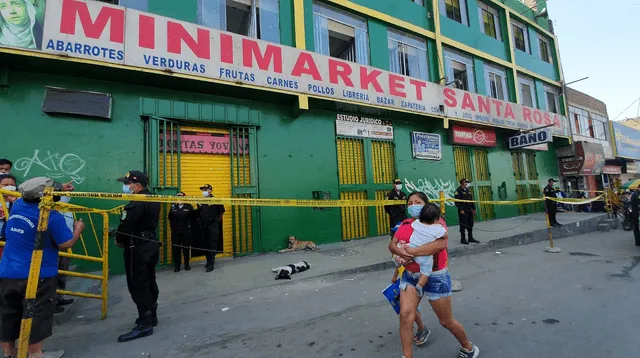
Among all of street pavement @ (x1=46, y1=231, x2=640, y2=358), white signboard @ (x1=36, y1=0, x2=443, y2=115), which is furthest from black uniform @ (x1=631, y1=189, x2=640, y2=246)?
white signboard @ (x1=36, y1=0, x2=443, y2=115)

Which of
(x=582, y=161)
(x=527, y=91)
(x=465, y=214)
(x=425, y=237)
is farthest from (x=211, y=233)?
(x=582, y=161)

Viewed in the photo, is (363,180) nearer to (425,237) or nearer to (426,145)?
(426,145)

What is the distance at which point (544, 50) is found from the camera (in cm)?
1667

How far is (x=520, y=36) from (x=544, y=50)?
2.76 metres

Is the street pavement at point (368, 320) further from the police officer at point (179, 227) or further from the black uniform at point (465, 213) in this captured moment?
the black uniform at point (465, 213)

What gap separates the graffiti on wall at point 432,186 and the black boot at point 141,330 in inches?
327

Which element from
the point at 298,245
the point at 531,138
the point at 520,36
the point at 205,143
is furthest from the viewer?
the point at 520,36

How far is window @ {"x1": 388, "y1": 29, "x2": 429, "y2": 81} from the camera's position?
34.3 feet

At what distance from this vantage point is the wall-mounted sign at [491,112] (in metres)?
10.8

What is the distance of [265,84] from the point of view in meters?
7.16

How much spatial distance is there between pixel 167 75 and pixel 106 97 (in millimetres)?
1335

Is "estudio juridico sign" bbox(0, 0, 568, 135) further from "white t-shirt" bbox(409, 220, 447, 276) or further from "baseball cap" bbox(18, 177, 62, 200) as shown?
"white t-shirt" bbox(409, 220, 447, 276)

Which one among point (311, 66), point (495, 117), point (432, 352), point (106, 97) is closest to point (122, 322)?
point (432, 352)

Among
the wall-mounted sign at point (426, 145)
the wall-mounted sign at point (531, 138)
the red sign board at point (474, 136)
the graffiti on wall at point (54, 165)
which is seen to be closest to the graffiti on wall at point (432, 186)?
the wall-mounted sign at point (426, 145)
